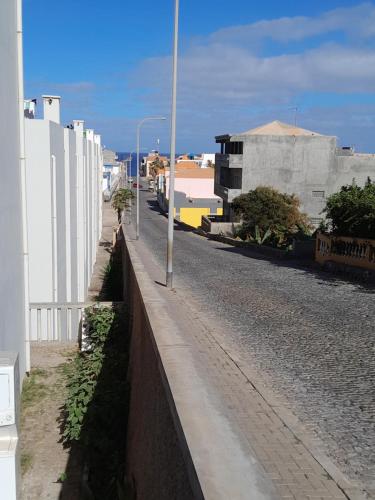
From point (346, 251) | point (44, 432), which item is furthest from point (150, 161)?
point (44, 432)

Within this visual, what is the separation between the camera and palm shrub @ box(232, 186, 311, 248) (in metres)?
35.4

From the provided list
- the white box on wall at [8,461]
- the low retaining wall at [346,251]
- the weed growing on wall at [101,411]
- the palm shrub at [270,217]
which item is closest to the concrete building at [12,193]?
the weed growing on wall at [101,411]

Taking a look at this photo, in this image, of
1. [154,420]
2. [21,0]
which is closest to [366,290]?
[154,420]

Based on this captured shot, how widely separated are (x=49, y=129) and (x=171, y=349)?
6891mm

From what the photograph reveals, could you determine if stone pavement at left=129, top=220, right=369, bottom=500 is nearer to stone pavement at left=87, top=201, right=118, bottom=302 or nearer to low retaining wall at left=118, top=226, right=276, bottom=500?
low retaining wall at left=118, top=226, right=276, bottom=500

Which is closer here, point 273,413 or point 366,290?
point 273,413

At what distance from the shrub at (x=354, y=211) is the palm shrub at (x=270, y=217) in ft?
46.5

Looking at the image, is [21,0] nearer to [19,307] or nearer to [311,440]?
[19,307]

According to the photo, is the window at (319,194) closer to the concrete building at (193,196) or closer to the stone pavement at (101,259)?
the stone pavement at (101,259)

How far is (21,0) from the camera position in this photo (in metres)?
11.3

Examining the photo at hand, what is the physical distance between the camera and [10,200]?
9578mm

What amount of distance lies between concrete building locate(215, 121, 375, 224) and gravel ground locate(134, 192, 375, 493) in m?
25.6

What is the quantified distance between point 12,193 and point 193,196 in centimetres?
6957

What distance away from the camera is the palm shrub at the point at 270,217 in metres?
35.4
